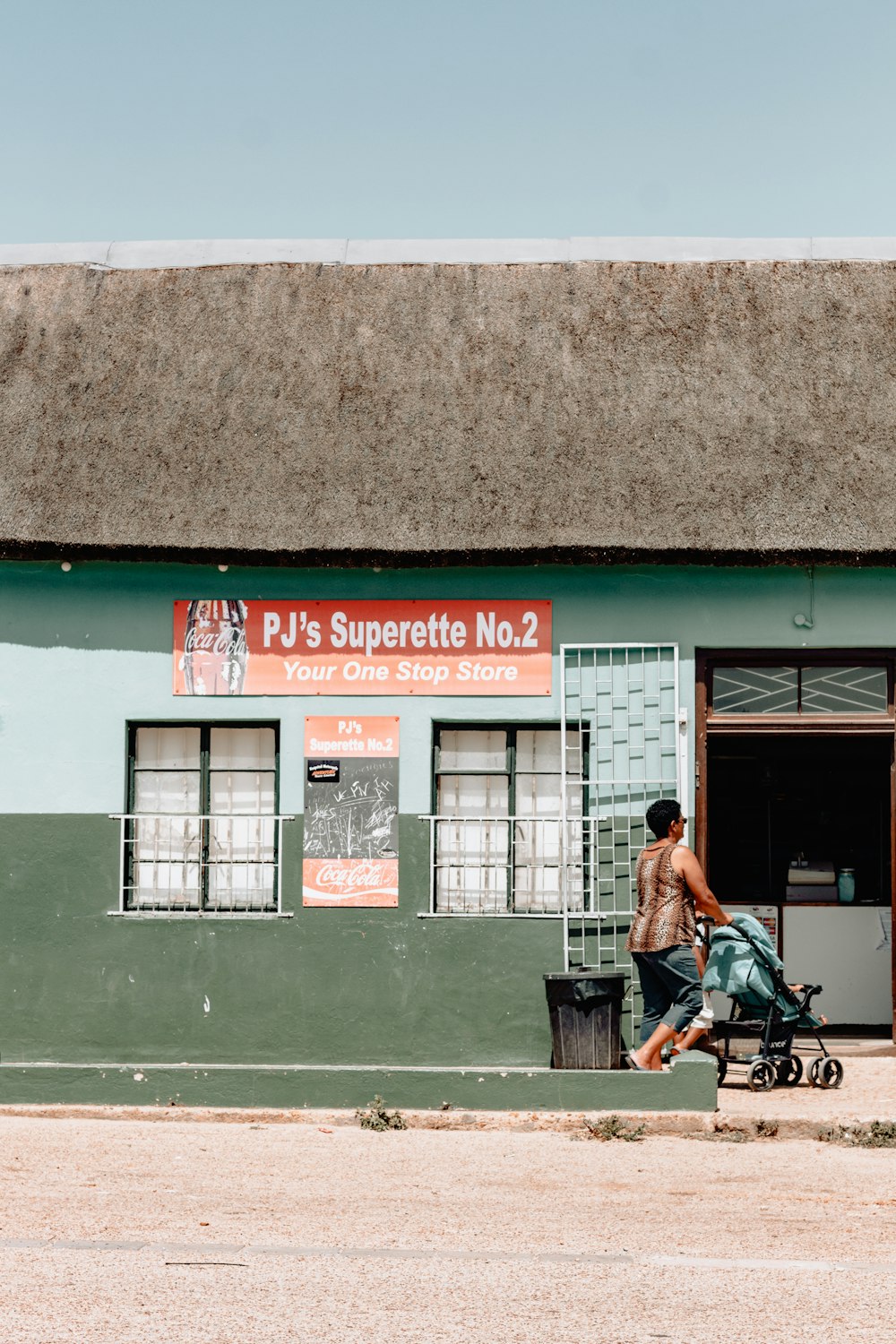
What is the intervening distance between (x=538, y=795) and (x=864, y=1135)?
3172 millimetres

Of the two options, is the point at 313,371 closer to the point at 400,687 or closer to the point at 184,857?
the point at 400,687

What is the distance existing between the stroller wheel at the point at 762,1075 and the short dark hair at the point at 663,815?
5.61ft

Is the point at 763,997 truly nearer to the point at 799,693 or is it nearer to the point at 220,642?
the point at 799,693

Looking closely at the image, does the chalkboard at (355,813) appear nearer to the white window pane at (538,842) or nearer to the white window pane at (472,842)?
the white window pane at (472,842)

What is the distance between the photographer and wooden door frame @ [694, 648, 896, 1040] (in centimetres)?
1096

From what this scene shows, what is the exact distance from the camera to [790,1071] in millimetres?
10789

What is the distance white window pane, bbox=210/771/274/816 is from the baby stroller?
3222mm

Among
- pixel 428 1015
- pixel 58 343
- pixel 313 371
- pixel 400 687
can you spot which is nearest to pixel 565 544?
pixel 400 687

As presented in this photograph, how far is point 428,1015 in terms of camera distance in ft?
35.2

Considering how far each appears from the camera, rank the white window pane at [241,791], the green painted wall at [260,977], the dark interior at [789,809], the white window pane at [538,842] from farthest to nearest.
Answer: the dark interior at [789,809]
the white window pane at [241,791]
the white window pane at [538,842]
the green painted wall at [260,977]

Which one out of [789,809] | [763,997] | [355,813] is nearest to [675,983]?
[763,997]

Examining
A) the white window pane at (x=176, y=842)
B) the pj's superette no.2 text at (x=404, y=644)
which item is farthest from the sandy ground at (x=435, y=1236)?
the pj's superette no.2 text at (x=404, y=644)

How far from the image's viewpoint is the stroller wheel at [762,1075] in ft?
34.7

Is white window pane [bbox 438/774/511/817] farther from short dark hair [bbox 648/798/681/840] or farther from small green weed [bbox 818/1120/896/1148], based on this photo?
small green weed [bbox 818/1120/896/1148]
